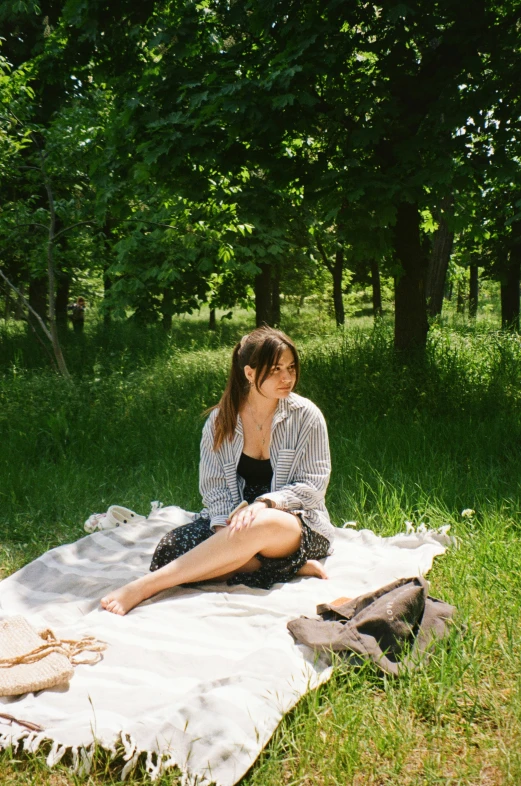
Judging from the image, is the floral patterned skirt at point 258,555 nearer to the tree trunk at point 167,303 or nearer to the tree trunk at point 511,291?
the tree trunk at point 167,303

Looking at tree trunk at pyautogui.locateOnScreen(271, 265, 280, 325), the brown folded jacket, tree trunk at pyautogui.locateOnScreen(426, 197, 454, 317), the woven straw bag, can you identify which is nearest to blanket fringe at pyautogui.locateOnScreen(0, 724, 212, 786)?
the woven straw bag

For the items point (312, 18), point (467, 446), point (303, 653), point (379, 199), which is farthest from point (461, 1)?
point (303, 653)

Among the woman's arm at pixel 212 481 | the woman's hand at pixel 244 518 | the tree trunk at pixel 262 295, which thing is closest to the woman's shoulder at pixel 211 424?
the woman's arm at pixel 212 481

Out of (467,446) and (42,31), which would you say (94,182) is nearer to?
(467,446)

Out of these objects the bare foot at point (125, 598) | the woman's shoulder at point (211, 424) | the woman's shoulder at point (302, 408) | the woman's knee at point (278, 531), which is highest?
the woman's shoulder at point (302, 408)

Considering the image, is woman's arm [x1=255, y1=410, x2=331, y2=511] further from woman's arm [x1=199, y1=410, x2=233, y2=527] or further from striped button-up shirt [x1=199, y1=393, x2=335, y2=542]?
woman's arm [x1=199, y1=410, x2=233, y2=527]

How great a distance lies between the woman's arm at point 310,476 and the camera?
3617 millimetres

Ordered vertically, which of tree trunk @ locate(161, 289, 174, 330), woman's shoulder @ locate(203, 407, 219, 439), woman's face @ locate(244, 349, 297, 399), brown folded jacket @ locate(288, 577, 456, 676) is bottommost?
brown folded jacket @ locate(288, 577, 456, 676)

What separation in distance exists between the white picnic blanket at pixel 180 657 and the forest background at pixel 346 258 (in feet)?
0.37

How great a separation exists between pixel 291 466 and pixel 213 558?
2.21ft

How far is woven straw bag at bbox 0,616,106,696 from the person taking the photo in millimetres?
2611

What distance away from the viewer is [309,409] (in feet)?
12.5

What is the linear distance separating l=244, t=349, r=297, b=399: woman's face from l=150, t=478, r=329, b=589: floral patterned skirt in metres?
0.74

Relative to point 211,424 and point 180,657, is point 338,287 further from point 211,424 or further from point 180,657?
point 180,657
